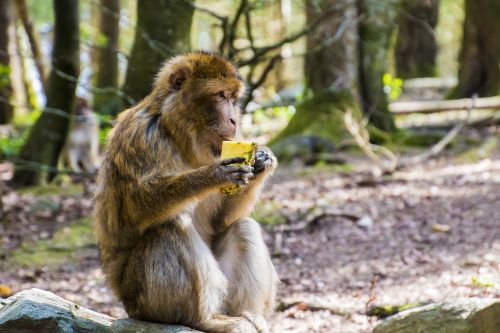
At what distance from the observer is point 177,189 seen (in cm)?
428

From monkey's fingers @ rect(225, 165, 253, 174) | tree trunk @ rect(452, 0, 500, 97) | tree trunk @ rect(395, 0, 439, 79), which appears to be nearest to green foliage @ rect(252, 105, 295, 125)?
tree trunk @ rect(452, 0, 500, 97)

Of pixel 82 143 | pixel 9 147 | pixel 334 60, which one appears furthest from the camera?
pixel 334 60

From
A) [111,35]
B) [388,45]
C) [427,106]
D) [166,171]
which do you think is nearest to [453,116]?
[427,106]

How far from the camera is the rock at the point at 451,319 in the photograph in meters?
4.11

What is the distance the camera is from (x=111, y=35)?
1678 centimetres

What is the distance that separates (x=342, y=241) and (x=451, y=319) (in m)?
3.57

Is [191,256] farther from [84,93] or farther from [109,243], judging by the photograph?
[84,93]

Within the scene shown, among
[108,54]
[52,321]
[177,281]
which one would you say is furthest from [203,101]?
[108,54]

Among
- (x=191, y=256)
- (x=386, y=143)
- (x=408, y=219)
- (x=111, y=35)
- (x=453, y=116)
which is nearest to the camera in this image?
(x=191, y=256)

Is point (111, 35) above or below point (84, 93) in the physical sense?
above

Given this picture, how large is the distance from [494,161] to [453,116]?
3417 millimetres

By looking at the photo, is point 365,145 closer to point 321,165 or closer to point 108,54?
point 321,165

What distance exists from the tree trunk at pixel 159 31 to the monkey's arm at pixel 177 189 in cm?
382

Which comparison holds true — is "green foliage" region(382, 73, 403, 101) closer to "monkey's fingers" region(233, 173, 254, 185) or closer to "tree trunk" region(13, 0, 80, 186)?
"tree trunk" region(13, 0, 80, 186)
